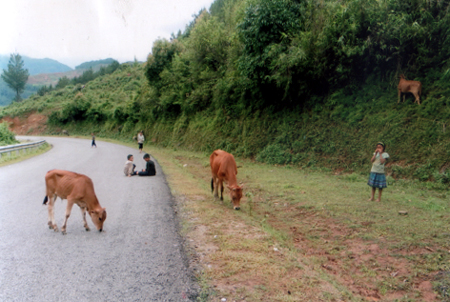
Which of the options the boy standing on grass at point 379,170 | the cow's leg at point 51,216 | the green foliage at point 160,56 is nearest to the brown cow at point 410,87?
the boy standing on grass at point 379,170

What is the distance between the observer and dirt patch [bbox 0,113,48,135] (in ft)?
206

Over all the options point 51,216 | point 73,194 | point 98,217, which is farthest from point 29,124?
point 98,217

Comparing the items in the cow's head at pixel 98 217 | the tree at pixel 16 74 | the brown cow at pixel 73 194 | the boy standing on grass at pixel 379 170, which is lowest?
the cow's head at pixel 98 217

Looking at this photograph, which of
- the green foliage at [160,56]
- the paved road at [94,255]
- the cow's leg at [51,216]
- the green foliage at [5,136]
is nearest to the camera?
the paved road at [94,255]

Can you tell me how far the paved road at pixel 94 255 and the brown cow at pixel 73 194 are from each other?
0.26m

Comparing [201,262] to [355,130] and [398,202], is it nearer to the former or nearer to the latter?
[398,202]

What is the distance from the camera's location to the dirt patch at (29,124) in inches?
2478

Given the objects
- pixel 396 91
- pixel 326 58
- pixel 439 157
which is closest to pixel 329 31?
pixel 326 58

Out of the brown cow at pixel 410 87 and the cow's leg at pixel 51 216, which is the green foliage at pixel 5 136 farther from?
the brown cow at pixel 410 87

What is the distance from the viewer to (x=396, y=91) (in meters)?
13.6

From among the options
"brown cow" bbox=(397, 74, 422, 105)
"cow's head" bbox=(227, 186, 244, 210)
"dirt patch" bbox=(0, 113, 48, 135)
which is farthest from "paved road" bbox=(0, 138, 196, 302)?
"dirt patch" bbox=(0, 113, 48, 135)

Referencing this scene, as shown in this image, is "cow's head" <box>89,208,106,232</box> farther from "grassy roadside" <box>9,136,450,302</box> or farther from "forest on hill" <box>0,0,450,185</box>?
"forest on hill" <box>0,0,450,185</box>

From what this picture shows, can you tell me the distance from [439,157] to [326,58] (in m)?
6.58

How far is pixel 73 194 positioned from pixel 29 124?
232ft
